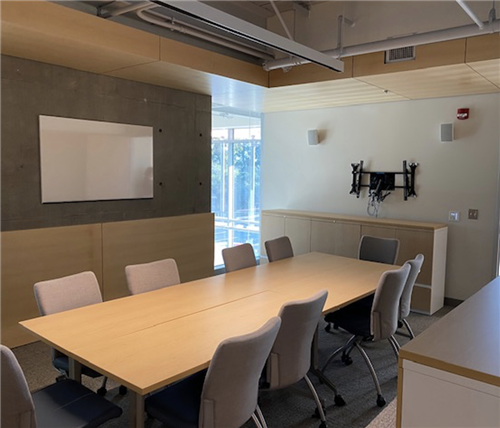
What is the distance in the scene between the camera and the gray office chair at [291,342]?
237cm

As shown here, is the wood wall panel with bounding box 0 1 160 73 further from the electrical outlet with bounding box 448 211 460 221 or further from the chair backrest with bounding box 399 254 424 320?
the electrical outlet with bounding box 448 211 460 221

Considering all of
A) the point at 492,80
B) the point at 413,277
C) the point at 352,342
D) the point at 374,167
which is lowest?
the point at 352,342

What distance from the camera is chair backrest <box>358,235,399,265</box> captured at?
4504mm

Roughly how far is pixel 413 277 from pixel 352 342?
716 millimetres

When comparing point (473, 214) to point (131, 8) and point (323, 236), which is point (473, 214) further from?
point (131, 8)

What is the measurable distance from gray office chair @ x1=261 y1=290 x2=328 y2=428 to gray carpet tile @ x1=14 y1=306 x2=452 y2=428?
562 mm

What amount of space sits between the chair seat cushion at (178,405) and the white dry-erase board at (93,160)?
2.73m

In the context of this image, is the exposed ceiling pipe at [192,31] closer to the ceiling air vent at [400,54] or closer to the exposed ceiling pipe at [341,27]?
the exposed ceiling pipe at [341,27]

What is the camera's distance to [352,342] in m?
3.51

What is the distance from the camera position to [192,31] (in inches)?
165

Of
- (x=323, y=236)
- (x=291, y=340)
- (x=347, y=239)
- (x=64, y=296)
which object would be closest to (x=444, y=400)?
(x=291, y=340)

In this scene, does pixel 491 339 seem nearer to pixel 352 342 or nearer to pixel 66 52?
pixel 352 342

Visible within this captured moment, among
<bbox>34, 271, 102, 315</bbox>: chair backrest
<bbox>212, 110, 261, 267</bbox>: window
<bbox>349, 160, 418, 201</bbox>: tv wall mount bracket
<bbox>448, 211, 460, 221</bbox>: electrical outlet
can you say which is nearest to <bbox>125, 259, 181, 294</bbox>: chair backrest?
<bbox>34, 271, 102, 315</bbox>: chair backrest

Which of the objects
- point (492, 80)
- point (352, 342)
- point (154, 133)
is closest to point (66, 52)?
point (154, 133)
